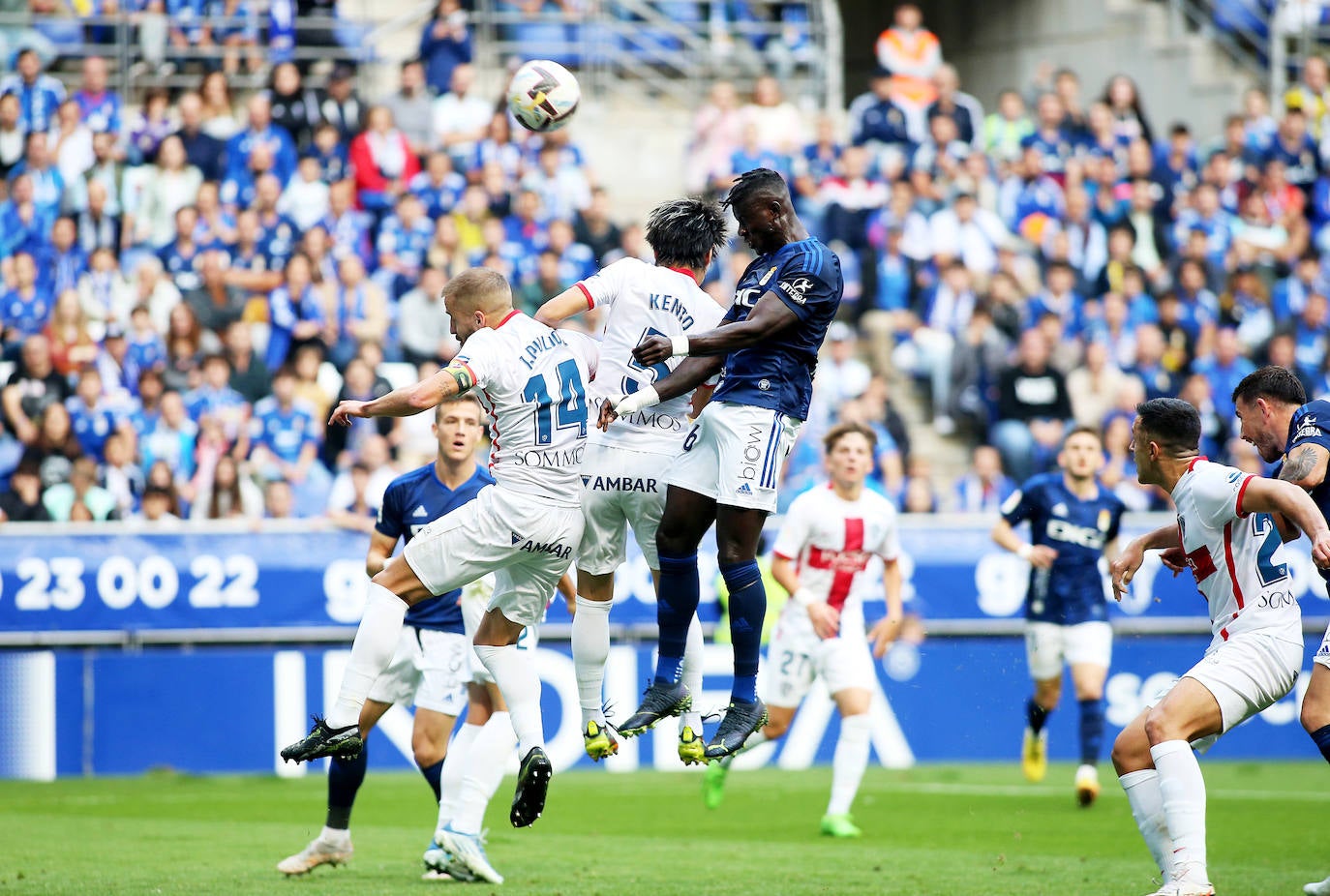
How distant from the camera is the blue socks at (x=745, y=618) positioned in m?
8.55

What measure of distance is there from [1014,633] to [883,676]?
1.23m

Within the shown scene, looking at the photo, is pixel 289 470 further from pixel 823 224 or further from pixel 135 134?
pixel 823 224

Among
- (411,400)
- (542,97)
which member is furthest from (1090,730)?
(411,400)

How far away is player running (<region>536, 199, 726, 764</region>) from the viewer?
338 inches

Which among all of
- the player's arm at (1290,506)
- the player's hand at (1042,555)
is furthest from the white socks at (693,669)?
the player's hand at (1042,555)

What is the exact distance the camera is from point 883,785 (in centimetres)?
1502

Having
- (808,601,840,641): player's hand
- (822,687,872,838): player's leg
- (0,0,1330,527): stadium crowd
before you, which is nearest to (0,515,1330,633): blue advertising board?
(0,0,1330,527): stadium crowd

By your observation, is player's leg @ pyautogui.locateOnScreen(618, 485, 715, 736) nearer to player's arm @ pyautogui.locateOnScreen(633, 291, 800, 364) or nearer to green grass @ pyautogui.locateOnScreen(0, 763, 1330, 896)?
player's arm @ pyautogui.locateOnScreen(633, 291, 800, 364)

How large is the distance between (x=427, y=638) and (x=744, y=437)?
2.74 m

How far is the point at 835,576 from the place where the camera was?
12.6m

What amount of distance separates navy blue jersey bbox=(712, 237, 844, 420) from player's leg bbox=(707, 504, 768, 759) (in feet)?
1.85

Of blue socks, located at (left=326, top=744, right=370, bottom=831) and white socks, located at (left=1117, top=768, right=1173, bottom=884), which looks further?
blue socks, located at (left=326, top=744, right=370, bottom=831)

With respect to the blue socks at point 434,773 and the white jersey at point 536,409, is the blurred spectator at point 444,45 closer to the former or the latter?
the blue socks at point 434,773

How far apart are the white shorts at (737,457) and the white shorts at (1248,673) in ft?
6.76
